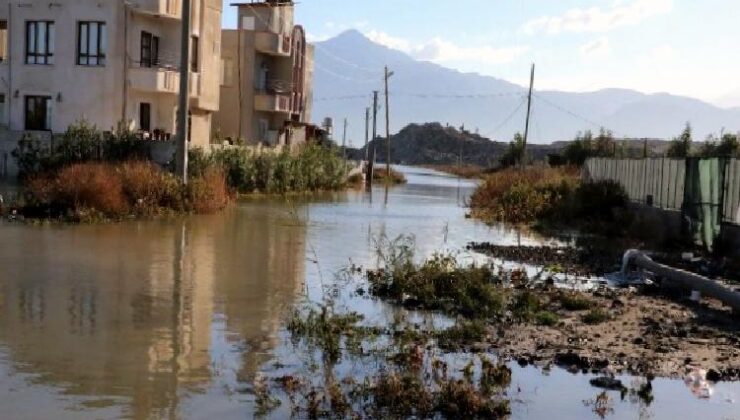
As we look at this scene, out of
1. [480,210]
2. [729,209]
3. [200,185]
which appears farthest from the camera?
[480,210]

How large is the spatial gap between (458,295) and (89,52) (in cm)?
2939

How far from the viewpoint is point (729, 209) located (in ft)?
64.0

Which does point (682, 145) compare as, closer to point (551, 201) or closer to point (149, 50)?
point (551, 201)

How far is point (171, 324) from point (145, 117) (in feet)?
100

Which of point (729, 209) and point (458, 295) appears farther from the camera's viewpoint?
point (729, 209)

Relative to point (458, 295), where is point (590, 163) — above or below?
above

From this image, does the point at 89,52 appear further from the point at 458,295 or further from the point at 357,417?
the point at 357,417

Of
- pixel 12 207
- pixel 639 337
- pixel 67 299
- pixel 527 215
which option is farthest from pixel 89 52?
pixel 639 337

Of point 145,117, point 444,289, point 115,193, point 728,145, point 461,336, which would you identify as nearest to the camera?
point 461,336

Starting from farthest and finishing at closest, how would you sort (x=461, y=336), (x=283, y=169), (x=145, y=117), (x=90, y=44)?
(x=283, y=169) < (x=145, y=117) < (x=90, y=44) < (x=461, y=336)

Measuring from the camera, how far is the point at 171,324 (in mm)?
10523

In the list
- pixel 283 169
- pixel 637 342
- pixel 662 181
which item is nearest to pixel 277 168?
pixel 283 169

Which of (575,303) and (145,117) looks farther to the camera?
(145,117)

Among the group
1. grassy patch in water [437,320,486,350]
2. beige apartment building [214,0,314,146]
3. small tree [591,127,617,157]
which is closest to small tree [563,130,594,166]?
small tree [591,127,617,157]
